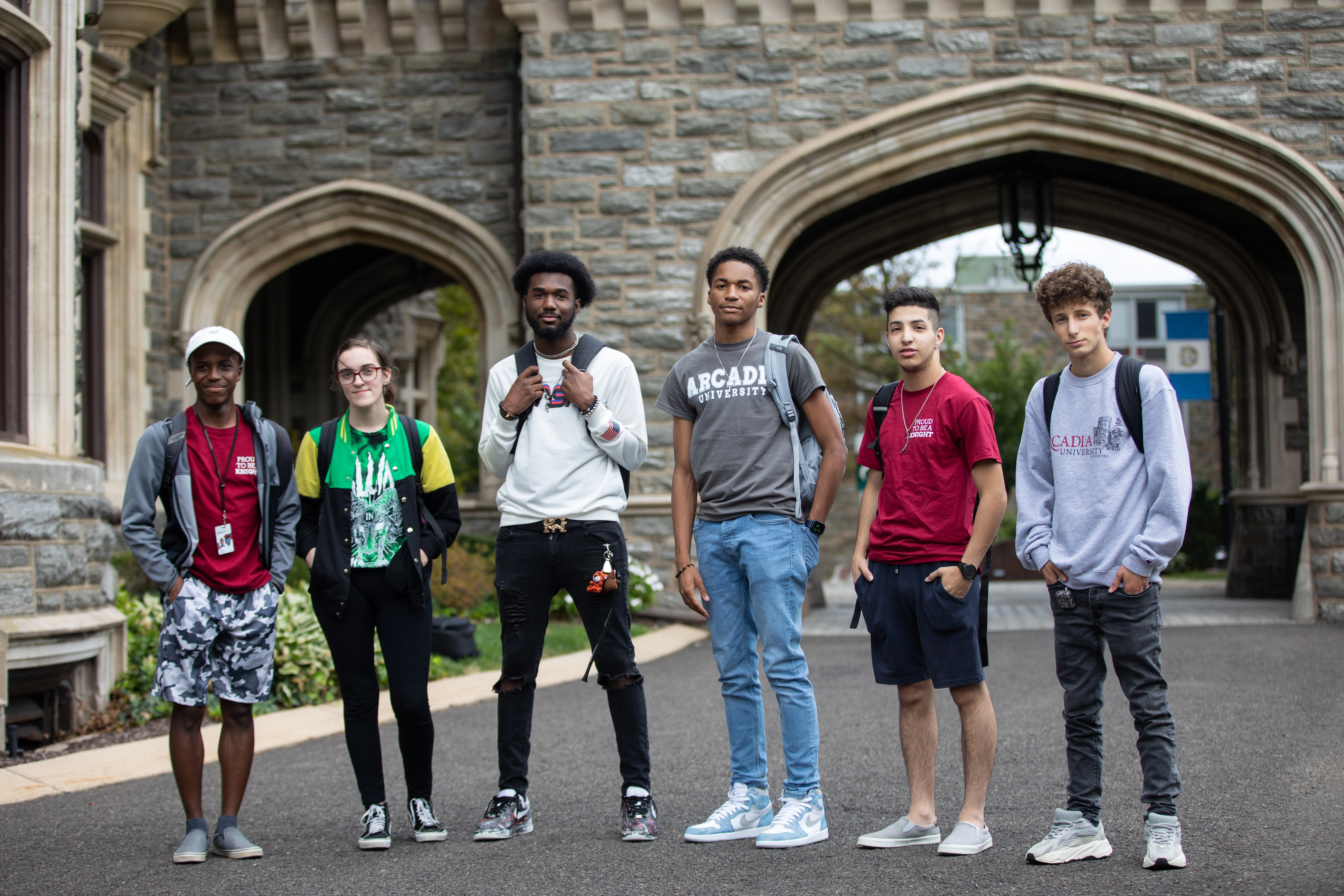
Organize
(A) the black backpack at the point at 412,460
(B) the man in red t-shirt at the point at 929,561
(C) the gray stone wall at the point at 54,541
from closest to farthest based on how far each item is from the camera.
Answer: (B) the man in red t-shirt at the point at 929,561 < (A) the black backpack at the point at 412,460 < (C) the gray stone wall at the point at 54,541

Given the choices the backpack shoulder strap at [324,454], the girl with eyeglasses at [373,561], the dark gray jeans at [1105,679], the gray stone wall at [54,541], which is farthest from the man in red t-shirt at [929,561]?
the gray stone wall at [54,541]

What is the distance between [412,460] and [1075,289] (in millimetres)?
2106

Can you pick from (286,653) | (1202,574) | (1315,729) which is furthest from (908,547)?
(1202,574)

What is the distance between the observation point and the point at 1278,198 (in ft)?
34.0

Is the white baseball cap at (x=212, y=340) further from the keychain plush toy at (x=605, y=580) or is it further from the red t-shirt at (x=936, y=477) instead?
the red t-shirt at (x=936, y=477)

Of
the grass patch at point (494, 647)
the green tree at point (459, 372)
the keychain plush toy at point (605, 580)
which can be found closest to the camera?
the keychain plush toy at point (605, 580)

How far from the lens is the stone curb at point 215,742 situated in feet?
17.0

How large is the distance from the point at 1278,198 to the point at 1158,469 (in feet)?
26.2

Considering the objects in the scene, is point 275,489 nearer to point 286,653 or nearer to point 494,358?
point 286,653

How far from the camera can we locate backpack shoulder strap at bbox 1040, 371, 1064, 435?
3.82 meters

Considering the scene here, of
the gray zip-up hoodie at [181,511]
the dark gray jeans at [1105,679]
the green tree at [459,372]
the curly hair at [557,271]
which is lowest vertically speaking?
the dark gray jeans at [1105,679]

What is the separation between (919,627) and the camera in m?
3.80

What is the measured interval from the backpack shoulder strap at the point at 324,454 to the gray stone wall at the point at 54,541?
109 inches

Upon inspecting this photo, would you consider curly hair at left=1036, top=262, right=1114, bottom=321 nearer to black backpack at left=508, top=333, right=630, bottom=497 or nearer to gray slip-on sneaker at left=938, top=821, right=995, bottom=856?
black backpack at left=508, top=333, right=630, bottom=497
